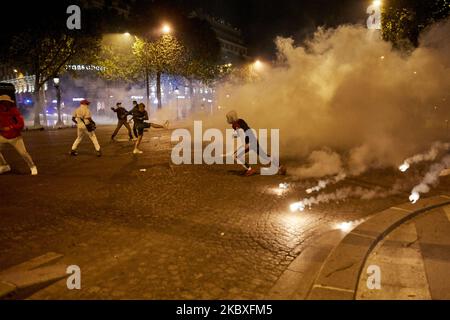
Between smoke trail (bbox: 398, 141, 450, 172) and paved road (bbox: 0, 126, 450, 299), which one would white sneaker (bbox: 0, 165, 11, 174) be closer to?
paved road (bbox: 0, 126, 450, 299)

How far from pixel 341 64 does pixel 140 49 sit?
74.1 feet

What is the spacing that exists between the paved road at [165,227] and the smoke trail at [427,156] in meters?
1.21

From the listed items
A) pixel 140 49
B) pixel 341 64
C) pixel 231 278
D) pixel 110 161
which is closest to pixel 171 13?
pixel 140 49

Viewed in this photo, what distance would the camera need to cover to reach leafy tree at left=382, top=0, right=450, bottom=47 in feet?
31.0

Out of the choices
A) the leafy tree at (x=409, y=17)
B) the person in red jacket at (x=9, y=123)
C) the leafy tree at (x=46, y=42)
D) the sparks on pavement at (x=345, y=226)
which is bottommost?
the sparks on pavement at (x=345, y=226)

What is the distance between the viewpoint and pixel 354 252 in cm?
433

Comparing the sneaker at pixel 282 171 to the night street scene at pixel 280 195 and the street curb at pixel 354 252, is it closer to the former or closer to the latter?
the night street scene at pixel 280 195

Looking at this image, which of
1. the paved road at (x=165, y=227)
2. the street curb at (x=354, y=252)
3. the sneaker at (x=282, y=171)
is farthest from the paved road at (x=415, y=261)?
the sneaker at (x=282, y=171)

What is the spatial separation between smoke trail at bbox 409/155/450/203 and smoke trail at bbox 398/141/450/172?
21.0 inches

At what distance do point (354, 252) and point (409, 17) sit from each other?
27.8 feet

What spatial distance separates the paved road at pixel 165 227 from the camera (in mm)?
3848

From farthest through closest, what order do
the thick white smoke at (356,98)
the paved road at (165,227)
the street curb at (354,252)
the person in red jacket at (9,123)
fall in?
the thick white smoke at (356,98) → the person in red jacket at (9,123) → the paved road at (165,227) → the street curb at (354,252)

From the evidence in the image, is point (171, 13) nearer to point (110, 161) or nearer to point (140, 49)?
point (140, 49)

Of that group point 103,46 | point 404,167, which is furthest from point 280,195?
point 103,46
